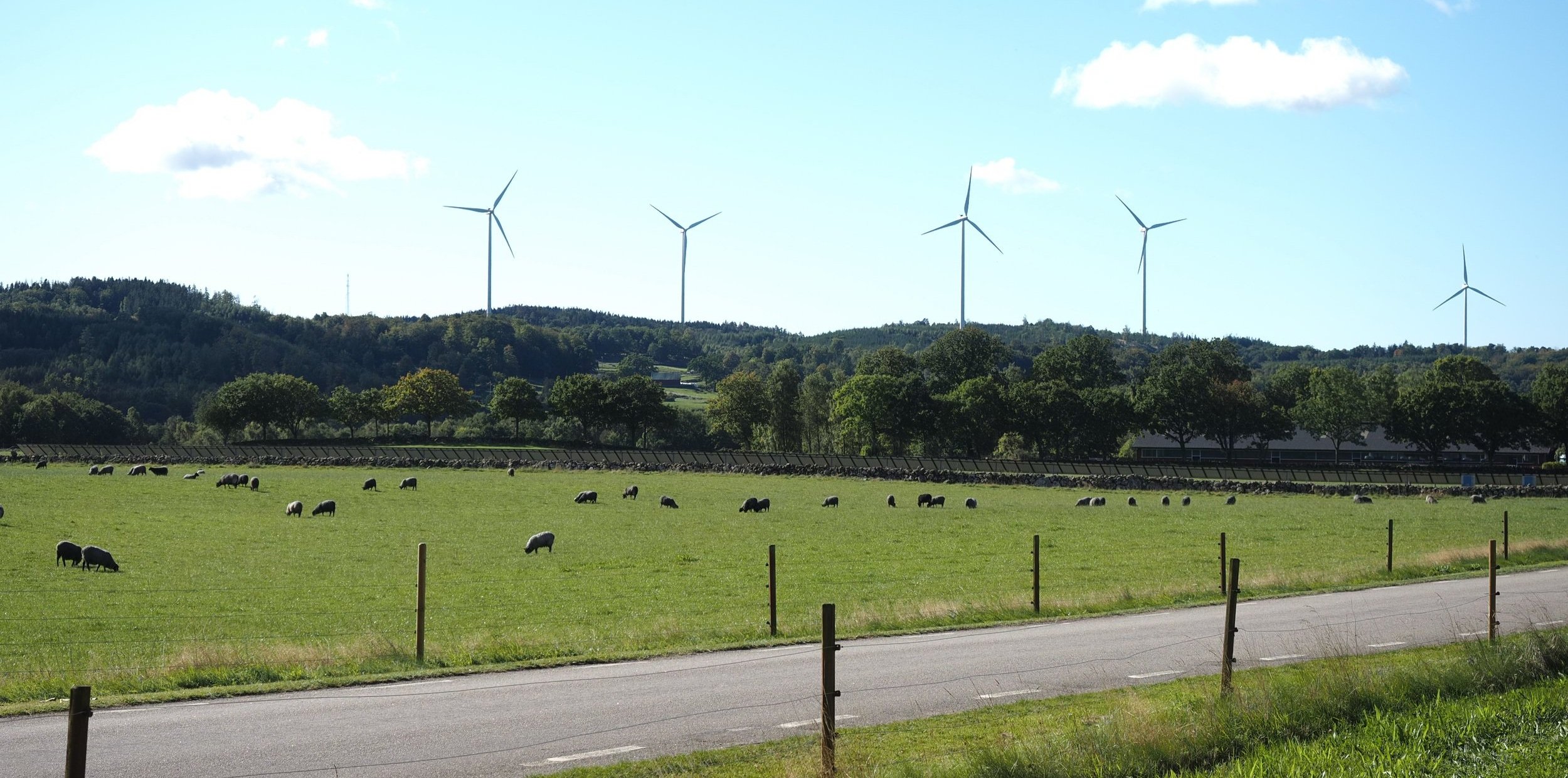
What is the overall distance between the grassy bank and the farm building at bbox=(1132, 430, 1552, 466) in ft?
409

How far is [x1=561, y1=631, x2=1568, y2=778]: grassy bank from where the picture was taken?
9.90 metres

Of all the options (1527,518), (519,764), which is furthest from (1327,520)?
(519,764)

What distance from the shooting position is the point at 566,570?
31.9 m

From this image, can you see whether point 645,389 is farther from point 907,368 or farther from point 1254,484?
point 1254,484

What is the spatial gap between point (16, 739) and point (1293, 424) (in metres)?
148

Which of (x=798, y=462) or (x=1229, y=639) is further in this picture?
(x=798, y=462)

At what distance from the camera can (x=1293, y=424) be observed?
472 ft

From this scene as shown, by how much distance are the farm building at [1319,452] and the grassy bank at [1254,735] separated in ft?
409

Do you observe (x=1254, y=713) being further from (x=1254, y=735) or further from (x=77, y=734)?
(x=77, y=734)

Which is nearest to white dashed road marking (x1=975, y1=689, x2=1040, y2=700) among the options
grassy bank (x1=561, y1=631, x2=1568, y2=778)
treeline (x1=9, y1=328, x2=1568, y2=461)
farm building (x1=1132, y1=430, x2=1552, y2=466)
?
grassy bank (x1=561, y1=631, x2=1568, y2=778)

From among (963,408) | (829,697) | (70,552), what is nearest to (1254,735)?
(829,697)

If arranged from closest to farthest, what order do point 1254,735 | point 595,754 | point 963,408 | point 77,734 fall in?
point 77,734
point 1254,735
point 595,754
point 963,408

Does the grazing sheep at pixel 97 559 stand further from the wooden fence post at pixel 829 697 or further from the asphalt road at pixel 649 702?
the wooden fence post at pixel 829 697

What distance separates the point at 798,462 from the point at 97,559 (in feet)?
247
